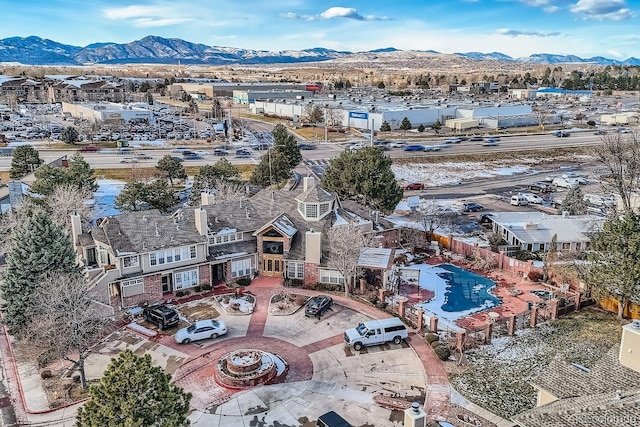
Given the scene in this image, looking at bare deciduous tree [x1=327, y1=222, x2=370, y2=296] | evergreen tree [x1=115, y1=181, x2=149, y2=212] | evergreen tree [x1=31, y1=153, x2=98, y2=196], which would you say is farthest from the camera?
evergreen tree [x1=115, y1=181, x2=149, y2=212]

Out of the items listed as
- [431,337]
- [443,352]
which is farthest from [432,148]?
[443,352]

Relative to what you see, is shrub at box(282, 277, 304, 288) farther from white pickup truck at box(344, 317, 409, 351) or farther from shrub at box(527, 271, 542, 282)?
shrub at box(527, 271, 542, 282)

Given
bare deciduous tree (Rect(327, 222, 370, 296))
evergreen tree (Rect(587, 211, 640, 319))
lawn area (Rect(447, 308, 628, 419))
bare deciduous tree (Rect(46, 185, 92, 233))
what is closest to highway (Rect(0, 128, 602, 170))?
bare deciduous tree (Rect(46, 185, 92, 233))

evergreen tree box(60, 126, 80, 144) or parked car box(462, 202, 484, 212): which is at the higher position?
evergreen tree box(60, 126, 80, 144)

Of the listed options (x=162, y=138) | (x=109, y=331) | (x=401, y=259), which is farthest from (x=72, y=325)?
Answer: (x=162, y=138)

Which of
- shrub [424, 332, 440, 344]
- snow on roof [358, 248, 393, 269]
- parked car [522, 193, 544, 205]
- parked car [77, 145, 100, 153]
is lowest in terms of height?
shrub [424, 332, 440, 344]

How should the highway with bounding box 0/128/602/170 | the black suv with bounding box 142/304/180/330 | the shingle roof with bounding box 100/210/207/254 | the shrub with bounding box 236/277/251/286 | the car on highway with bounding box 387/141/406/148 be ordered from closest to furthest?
the black suv with bounding box 142/304/180/330, the shingle roof with bounding box 100/210/207/254, the shrub with bounding box 236/277/251/286, the highway with bounding box 0/128/602/170, the car on highway with bounding box 387/141/406/148

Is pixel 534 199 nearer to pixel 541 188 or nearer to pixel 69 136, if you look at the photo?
pixel 541 188

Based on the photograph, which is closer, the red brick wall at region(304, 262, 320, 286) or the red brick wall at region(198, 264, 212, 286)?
the red brick wall at region(198, 264, 212, 286)
